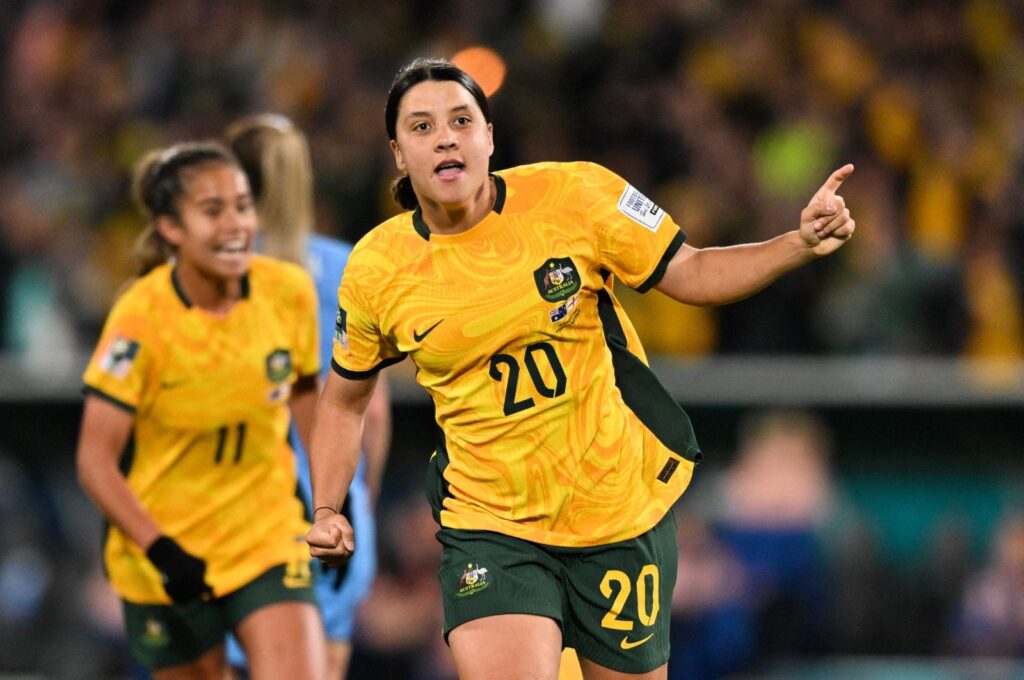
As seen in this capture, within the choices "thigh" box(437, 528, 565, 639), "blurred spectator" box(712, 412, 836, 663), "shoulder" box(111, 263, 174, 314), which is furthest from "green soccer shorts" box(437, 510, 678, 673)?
"blurred spectator" box(712, 412, 836, 663)

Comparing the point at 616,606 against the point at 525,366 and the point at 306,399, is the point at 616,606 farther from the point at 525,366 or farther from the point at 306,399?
the point at 306,399

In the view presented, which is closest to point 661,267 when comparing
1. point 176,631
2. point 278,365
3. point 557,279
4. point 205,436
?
point 557,279

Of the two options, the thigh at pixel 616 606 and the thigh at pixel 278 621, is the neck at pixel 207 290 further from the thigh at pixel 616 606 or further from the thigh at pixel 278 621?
A: the thigh at pixel 616 606

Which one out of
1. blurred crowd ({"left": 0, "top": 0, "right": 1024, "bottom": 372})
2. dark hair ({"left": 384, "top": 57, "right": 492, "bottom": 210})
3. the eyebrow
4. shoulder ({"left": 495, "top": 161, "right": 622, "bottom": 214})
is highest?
blurred crowd ({"left": 0, "top": 0, "right": 1024, "bottom": 372})

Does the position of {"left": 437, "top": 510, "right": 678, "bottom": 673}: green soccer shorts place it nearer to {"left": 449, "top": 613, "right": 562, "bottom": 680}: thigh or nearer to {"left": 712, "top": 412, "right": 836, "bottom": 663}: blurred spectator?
{"left": 449, "top": 613, "right": 562, "bottom": 680}: thigh

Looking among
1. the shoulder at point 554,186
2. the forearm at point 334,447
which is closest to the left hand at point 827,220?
the shoulder at point 554,186

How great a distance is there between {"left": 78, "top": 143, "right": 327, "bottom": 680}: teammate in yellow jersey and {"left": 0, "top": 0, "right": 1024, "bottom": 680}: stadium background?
3992 mm

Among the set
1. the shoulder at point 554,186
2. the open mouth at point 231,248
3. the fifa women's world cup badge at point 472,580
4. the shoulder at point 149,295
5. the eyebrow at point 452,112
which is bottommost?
the fifa women's world cup badge at point 472,580

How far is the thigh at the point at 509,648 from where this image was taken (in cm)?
418

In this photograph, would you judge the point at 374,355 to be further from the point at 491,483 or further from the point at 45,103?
the point at 45,103

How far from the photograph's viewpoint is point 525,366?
4.34m

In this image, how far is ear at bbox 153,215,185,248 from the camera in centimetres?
563

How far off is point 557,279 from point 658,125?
7272 mm

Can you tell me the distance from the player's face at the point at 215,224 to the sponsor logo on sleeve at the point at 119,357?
35cm
